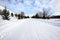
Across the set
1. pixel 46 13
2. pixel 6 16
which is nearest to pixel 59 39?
pixel 6 16

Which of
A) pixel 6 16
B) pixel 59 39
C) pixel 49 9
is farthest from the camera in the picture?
pixel 49 9

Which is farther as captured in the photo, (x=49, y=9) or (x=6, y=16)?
(x=49, y=9)

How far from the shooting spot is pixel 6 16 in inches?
1220

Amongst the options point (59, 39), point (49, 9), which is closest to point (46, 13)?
point (49, 9)

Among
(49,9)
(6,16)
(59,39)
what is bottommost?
(59,39)

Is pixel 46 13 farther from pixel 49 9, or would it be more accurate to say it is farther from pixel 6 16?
pixel 6 16

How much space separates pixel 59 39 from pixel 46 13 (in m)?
59.1

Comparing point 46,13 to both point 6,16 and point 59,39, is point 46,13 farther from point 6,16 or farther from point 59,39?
point 59,39

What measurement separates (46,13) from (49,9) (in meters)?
4.23

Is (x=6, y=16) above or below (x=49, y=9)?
below

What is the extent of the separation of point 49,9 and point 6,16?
1625 inches

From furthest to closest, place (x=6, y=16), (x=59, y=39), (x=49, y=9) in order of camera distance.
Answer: (x=49, y=9) < (x=6, y=16) < (x=59, y=39)

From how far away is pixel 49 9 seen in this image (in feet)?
201

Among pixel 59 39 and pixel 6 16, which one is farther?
pixel 6 16
